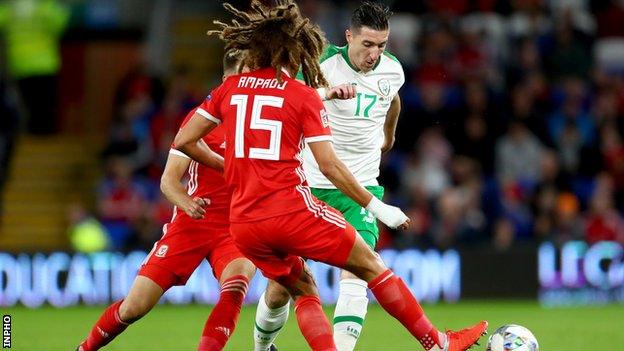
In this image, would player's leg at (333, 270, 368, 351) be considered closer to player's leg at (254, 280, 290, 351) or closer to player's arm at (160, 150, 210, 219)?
player's leg at (254, 280, 290, 351)

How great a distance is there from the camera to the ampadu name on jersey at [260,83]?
719 centimetres

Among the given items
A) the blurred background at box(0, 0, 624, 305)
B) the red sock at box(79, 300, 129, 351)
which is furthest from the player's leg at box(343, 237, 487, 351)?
the blurred background at box(0, 0, 624, 305)

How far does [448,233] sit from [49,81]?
5.77m

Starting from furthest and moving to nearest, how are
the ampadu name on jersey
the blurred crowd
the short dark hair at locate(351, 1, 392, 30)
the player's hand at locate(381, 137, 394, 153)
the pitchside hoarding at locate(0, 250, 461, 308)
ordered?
the blurred crowd < the pitchside hoarding at locate(0, 250, 461, 308) < the player's hand at locate(381, 137, 394, 153) < the short dark hair at locate(351, 1, 392, 30) < the ampadu name on jersey

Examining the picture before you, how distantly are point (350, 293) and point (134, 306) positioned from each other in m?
1.26

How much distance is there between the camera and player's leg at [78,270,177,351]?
7.97 meters

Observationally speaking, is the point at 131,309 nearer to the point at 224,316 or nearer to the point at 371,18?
the point at 224,316

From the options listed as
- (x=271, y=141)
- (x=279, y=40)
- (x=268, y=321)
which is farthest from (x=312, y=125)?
(x=268, y=321)

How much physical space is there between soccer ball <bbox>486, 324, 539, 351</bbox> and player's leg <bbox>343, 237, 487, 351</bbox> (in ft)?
1.56

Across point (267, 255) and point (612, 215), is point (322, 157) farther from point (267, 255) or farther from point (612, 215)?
point (612, 215)

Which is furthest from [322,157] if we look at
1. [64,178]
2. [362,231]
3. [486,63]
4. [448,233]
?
[64,178]

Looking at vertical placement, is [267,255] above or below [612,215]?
above

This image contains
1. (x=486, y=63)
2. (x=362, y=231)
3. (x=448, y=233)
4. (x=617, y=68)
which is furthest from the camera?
(x=617, y=68)

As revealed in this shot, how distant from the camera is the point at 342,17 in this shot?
17172 mm
